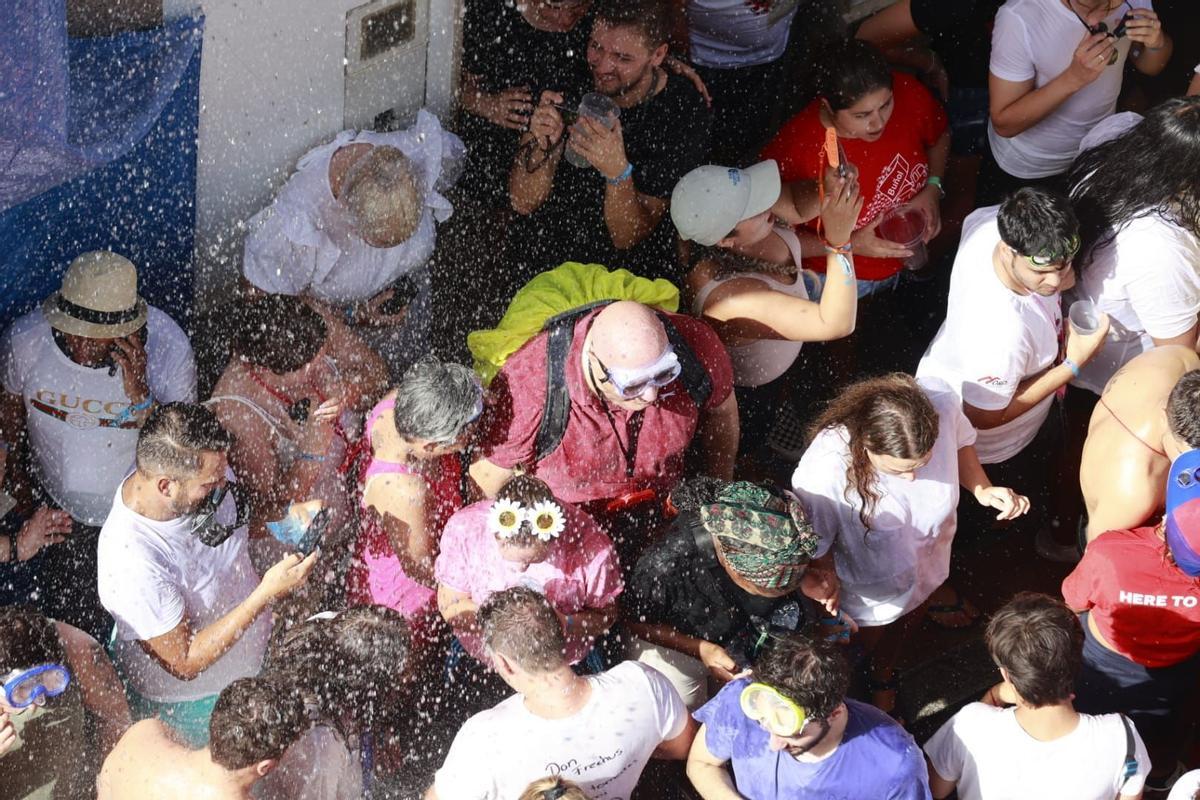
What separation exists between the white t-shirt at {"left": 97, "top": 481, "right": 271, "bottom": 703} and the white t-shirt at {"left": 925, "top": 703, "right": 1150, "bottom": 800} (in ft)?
7.16

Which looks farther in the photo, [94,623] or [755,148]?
[755,148]

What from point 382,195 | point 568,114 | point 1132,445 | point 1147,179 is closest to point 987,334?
point 1132,445

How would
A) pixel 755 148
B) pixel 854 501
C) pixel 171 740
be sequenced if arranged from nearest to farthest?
pixel 171 740 < pixel 854 501 < pixel 755 148

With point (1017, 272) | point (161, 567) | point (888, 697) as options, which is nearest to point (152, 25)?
point (161, 567)

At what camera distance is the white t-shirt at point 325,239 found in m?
4.39

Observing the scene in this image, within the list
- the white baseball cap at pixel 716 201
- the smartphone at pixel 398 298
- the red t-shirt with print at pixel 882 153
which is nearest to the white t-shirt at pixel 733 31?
the red t-shirt with print at pixel 882 153

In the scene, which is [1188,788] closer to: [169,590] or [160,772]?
[160,772]

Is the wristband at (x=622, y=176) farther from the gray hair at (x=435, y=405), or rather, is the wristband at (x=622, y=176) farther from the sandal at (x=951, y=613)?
the sandal at (x=951, y=613)

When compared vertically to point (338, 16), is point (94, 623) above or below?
below

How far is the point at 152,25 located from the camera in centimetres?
401

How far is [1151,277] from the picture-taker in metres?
4.26

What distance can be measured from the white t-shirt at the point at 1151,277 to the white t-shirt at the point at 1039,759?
4.96 ft

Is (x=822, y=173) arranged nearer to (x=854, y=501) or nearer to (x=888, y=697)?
(x=854, y=501)

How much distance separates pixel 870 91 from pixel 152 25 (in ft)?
8.15
